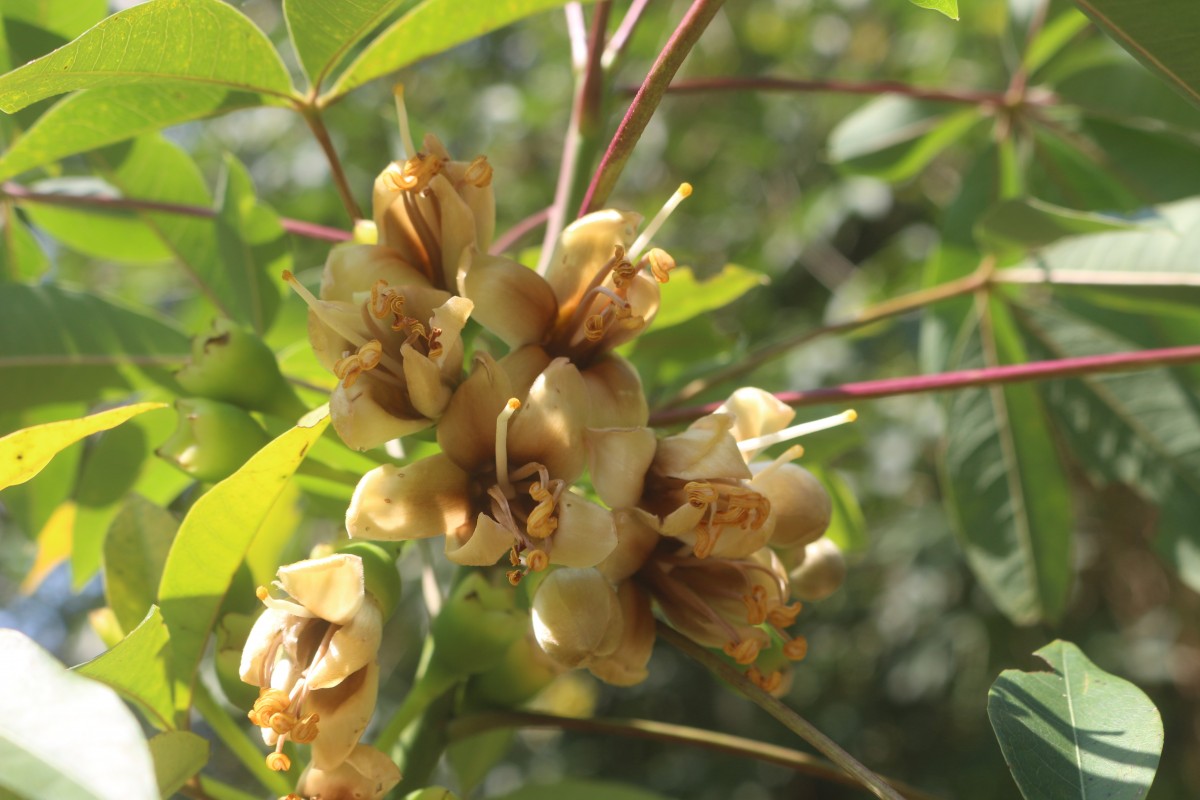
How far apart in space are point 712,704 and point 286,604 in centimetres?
369

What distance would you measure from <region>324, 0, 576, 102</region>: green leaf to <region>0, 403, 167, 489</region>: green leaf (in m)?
0.45

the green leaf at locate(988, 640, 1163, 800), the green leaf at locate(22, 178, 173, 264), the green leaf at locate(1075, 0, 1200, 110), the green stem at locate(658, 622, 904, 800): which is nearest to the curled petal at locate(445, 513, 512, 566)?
the green stem at locate(658, 622, 904, 800)

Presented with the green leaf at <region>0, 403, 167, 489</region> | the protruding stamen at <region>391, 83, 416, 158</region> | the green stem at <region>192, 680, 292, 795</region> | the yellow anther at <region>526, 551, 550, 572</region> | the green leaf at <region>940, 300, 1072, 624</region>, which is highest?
the protruding stamen at <region>391, 83, 416, 158</region>

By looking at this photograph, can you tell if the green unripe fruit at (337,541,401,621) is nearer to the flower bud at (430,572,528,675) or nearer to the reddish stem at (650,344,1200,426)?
the flower bud at (430,572,528,675)

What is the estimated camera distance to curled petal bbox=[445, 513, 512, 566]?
0.98 metres

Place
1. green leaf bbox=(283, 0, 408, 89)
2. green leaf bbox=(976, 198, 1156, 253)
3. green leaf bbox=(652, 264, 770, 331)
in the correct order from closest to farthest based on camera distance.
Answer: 1. green leaf bbox=(283, 0, 408, 89)
2. green leaf bbox=(976, 198, 1156, 253)
3. green leaf bbox=(652, 264, 770, 331)

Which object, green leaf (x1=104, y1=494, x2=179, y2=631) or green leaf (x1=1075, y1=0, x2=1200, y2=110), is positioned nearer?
green leaf (x1=1075, y1=0, x2=1200, y2=110)

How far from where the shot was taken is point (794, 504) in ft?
3.73

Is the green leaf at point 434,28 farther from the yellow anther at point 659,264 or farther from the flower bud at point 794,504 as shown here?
the flower bud at point 794,504

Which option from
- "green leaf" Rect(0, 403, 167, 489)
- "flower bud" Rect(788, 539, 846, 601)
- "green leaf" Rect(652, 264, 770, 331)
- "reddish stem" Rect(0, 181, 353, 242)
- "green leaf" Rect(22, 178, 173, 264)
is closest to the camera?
"green leaf" Rect(0, 403, 167, 489)

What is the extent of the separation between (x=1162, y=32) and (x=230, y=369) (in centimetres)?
100

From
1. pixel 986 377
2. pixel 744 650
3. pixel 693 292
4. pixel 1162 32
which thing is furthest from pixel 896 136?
pixel 744 650

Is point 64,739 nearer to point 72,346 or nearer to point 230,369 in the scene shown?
point 230,369

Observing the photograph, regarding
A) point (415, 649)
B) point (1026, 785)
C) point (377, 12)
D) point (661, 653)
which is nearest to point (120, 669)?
point (377, 12)
